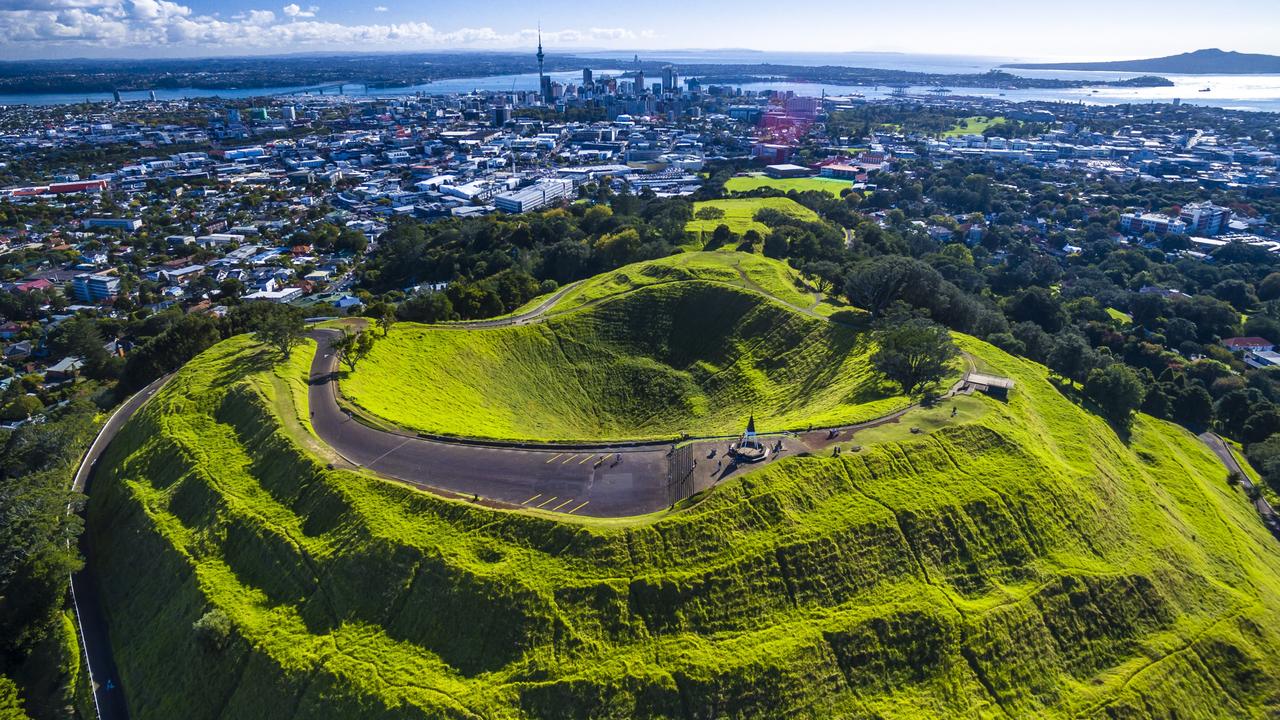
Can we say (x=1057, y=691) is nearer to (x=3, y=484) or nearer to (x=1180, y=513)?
(x=1180, y=513)

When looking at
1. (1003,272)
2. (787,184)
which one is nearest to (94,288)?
(787,184)

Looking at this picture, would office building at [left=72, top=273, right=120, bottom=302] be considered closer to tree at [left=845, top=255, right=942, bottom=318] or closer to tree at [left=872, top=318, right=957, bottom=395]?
tree at [left=845, top=255, right=942, bottom=318]

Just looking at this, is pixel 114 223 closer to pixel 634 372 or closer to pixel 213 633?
pixel 634 372

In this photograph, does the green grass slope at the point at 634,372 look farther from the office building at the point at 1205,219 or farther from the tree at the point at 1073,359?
the office building at the point at 1205,219

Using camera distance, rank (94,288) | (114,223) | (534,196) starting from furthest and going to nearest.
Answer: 1. (534,196)
2. (114,223)
3. (94,288)

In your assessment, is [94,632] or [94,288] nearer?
[94,632]

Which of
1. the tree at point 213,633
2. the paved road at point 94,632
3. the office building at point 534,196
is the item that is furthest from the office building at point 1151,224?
the paved road at point 94,632

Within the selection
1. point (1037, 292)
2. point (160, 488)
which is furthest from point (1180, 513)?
point (160, 488)
